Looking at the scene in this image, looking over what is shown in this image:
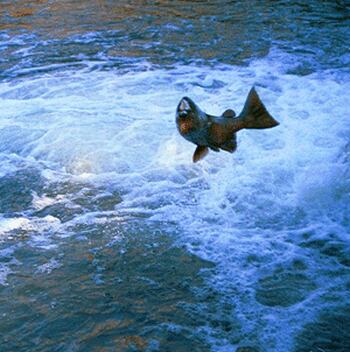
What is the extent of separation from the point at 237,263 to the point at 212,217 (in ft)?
2.05

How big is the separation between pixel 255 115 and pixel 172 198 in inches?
74.5

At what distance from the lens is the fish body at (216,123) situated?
2.83 metres

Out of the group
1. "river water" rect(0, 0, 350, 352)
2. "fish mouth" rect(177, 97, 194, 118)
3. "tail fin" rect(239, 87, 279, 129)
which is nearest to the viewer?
"fish mouth" rect(177, 97, 194, 118)

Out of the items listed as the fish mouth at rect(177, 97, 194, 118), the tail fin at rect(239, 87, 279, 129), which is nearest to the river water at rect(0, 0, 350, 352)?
the tail fin at rect(239, 87, 279, 129)

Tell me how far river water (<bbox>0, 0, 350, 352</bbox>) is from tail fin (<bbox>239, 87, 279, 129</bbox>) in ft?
3.77

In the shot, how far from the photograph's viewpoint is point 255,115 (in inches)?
114

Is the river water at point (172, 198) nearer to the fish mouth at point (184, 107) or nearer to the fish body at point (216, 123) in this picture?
the fish body at point (216, 123)

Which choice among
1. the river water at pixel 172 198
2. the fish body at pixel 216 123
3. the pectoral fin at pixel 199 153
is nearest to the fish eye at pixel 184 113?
the fish body at pixel 216 123

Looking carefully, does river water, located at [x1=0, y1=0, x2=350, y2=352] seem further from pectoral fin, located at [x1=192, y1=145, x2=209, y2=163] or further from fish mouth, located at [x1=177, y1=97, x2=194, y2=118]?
fish mouth, located at [x1=177, y1=97, x2=194, y2=118]

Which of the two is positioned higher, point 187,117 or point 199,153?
point 187,117

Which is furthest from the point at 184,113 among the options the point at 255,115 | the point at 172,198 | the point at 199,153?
the point at 172,198

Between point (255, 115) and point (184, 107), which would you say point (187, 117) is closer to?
point (184, 107)

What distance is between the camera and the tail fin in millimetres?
2871

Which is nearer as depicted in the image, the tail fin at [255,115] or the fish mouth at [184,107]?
the fish mouth at [184,107]
